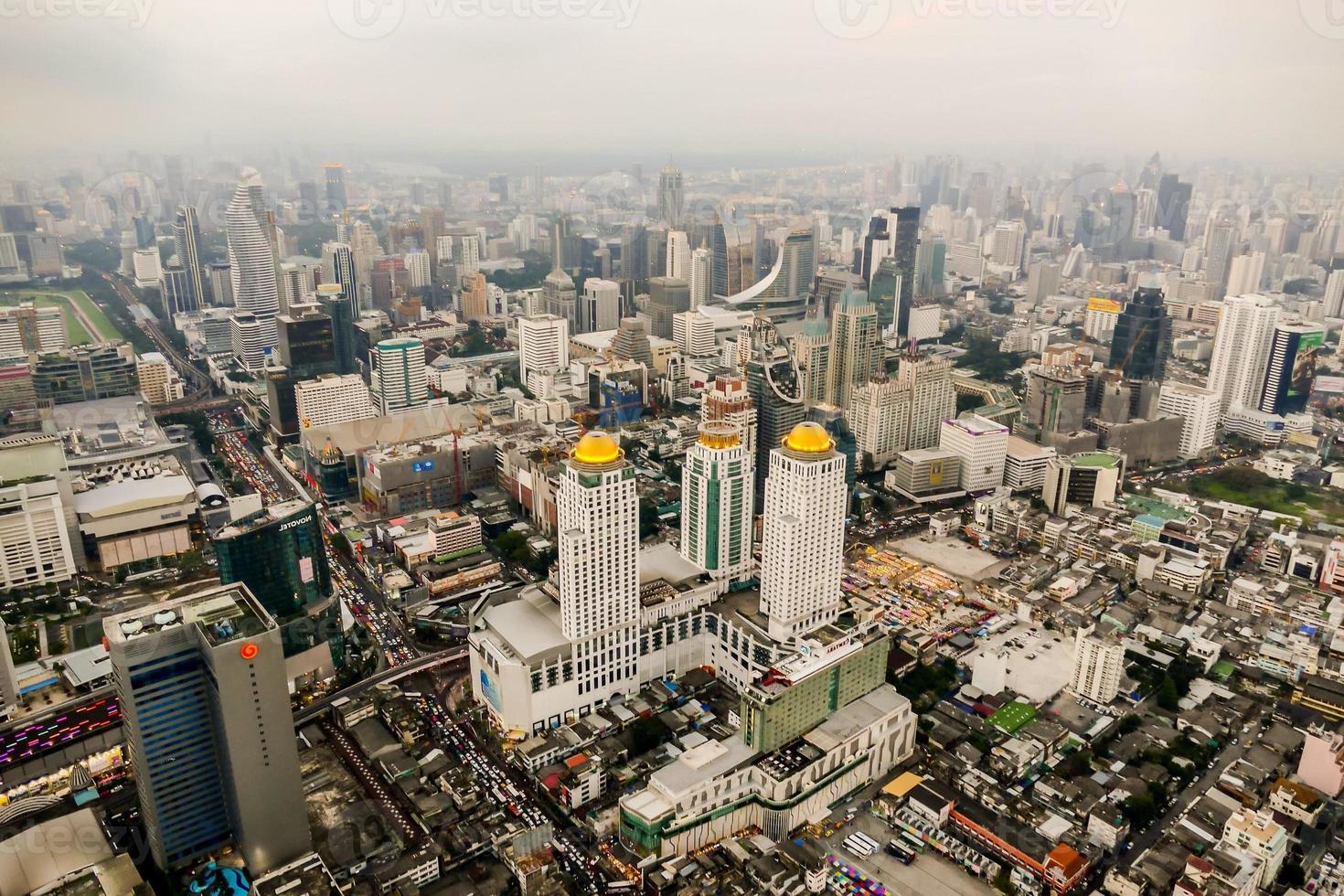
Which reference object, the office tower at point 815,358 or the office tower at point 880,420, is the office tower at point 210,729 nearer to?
the office tower at point 880,420

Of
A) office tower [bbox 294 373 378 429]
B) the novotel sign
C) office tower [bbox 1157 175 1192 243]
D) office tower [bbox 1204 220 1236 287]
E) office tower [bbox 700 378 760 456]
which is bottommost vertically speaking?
office tower [bbox 294 373 378 429]

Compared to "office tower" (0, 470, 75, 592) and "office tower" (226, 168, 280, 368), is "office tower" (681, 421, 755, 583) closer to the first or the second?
"office tower" (0, 470, 75, 592)

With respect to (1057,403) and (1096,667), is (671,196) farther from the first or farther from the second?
(1096,667)

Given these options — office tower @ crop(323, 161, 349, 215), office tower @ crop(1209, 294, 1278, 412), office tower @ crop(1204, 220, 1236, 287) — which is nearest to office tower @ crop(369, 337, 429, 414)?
office tower @ crop(323, 161, 349, 215)

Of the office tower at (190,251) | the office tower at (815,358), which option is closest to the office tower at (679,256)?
the office tower at (815,358)

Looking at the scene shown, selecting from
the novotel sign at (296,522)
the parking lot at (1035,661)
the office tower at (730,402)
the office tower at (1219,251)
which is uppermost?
the office tower at (1219,251)

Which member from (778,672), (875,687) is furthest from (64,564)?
(875,687)

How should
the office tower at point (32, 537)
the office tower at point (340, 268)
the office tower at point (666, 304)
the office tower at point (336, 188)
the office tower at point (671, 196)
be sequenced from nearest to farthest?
the office tower at point (32, 537), the office tower at point (336, 188), the office tower at point (671, 196), the office tower at point (340, 268), the office tower at point (666, 304)
